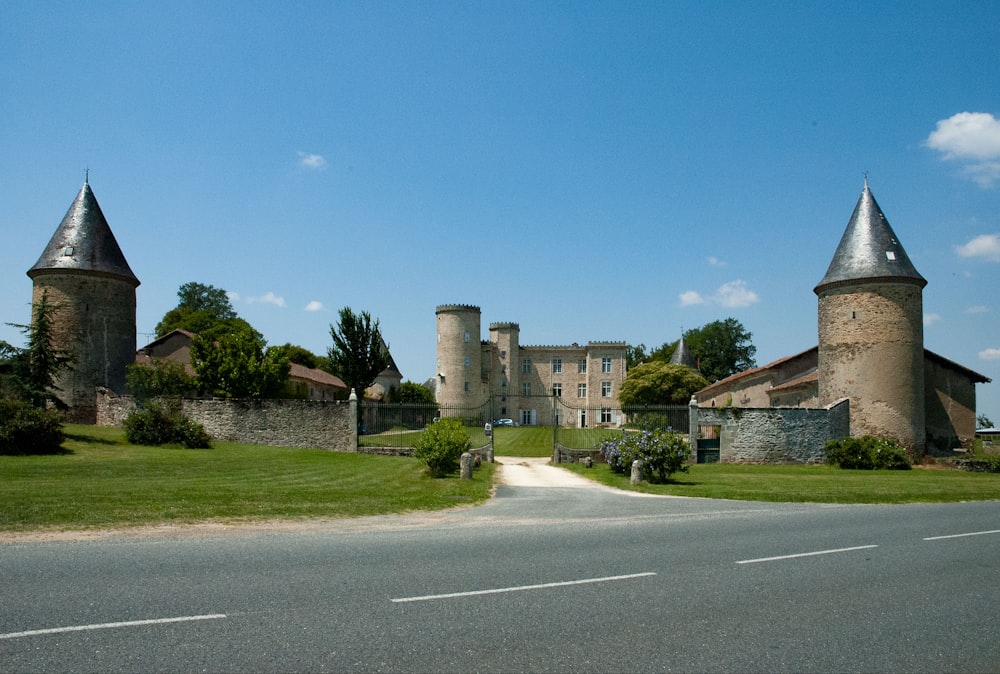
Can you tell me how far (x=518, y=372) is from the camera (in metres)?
77.4

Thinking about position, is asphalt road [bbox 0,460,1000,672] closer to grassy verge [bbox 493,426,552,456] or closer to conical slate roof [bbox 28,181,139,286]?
grassy verge [bbox 493,426,552,456]

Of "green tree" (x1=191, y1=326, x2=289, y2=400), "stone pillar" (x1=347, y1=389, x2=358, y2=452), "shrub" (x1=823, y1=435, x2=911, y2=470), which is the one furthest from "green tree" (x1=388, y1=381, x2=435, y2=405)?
"shrub" (x1=823, y1=435, x2=911, y2=470)

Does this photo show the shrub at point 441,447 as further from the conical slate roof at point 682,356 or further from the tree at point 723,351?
the tree at point 723,351

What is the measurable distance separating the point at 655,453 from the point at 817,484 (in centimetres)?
479

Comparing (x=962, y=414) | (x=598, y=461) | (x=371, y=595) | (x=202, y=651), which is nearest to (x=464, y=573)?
(x=371, y=595)

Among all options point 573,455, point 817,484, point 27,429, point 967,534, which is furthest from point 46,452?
point 967,534

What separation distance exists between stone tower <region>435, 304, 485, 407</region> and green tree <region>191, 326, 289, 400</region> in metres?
33.2

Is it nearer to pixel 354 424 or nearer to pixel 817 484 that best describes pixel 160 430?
pixel 354 424

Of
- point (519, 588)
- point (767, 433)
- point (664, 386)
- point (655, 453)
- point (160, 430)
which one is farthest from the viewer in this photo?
point (664, 386)

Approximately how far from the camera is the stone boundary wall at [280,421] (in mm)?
30234

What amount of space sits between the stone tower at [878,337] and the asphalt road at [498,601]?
22.8 m

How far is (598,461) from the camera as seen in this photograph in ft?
95.5

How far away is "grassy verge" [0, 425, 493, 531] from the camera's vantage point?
1155 centimetres

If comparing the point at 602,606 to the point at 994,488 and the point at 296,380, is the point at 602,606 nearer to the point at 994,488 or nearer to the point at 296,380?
the point at 994,488
